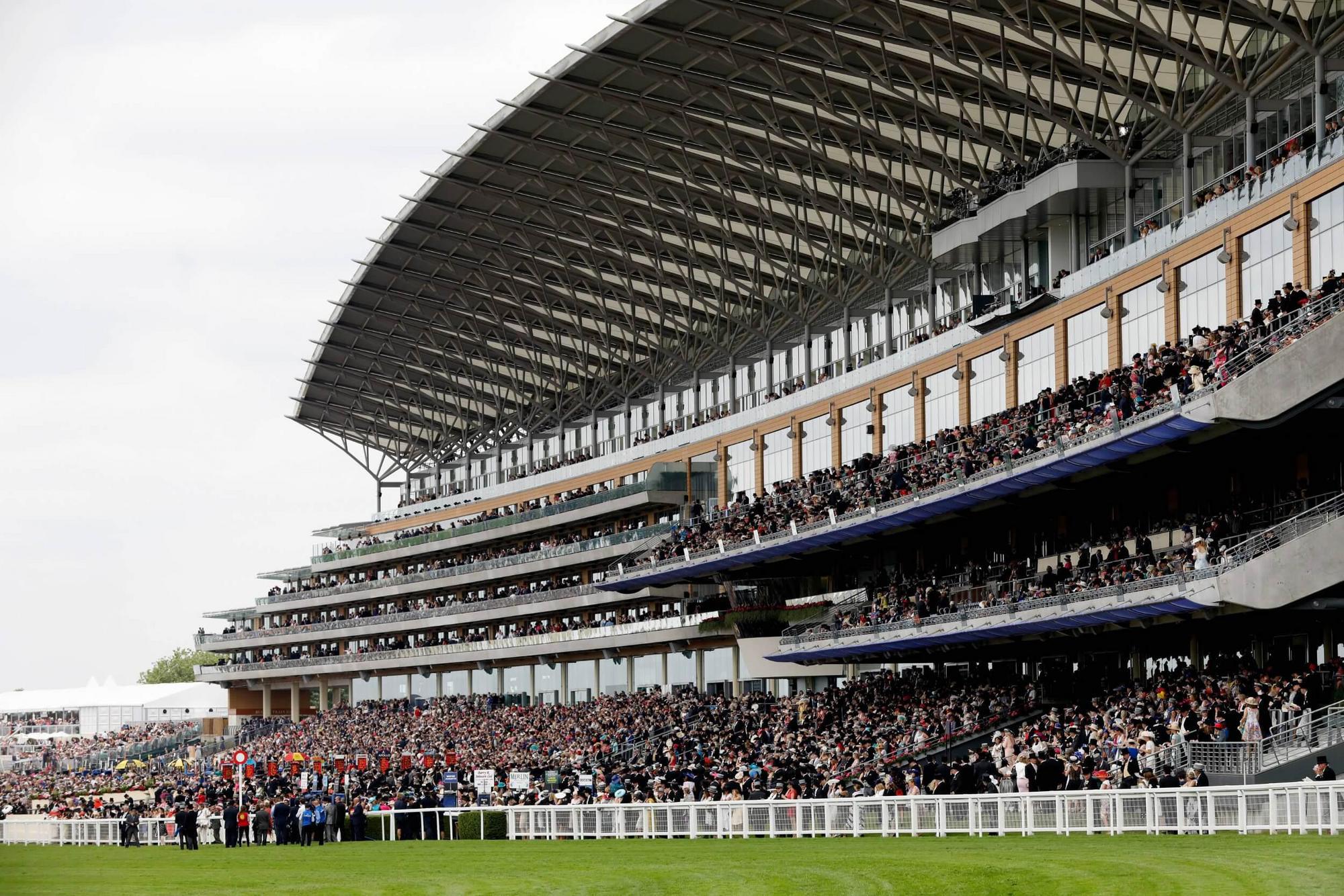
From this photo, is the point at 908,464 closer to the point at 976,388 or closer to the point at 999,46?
the point at 976,388

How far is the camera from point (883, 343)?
65688mm

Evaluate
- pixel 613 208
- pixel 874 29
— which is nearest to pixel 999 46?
pixel 874 29

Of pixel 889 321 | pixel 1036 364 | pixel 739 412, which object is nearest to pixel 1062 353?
pixel 1036 364

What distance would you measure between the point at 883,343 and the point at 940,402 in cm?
845

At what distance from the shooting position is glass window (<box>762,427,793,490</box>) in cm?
6844

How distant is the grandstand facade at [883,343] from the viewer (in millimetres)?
39125

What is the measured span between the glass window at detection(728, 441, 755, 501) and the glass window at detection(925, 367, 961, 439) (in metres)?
13.9

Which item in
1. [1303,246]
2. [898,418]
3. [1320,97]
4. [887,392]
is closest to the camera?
[1303,246]

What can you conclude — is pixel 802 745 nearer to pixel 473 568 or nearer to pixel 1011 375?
pixel 1011 375

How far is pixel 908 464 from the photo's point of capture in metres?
53.1

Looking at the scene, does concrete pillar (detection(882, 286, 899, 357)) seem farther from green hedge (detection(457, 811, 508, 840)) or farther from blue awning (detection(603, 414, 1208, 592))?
green hedge (detection(457, 811, 508, 840))

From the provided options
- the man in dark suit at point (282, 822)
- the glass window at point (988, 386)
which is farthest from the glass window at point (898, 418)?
the man in dark suit at point (282, 822)

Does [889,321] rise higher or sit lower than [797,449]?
higher

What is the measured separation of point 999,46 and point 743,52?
7.99 metres
